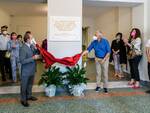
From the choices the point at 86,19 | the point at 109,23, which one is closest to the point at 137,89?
the point at 109,23

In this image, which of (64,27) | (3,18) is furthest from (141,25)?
(3,18)

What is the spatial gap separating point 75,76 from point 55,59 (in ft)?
1.96

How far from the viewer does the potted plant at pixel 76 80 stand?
4.98 m

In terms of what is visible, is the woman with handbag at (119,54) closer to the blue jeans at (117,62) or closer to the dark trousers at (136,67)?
the blue jeans at (117,62)

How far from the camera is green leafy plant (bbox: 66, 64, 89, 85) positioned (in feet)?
16.3

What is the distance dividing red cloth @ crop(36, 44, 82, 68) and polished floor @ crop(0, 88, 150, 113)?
728 mm

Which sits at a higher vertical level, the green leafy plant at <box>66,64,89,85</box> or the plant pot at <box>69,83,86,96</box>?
the green leafy plant at <box>66,64,89,85</box>

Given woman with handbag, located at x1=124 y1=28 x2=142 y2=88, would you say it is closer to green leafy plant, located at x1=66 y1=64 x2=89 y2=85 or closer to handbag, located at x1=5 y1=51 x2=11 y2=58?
green leafy plant, located at x1=66 y1=64 x2=89 y2=85

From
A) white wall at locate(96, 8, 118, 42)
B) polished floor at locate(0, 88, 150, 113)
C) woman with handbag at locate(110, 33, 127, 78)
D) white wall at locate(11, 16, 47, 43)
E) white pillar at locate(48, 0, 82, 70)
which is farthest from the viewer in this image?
white wall at locate(11, 16, 47, 43)

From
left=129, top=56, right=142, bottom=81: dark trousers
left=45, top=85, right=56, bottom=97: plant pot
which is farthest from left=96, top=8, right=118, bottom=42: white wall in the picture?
left=45, top=85, right=56, bottom=97: plant pot

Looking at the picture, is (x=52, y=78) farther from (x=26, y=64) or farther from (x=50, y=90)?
(x=26, y=64)

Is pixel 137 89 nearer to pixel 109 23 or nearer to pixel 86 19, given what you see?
pixel 109 23

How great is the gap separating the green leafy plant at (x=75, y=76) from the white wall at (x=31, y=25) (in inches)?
325

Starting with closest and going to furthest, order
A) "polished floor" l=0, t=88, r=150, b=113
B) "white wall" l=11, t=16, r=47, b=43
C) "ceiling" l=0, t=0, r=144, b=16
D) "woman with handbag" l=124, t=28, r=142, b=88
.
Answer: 1. "polished floor" l=0, t=88, r=150, b=113
2. "woman with handbag" l=124, t=28, r=142, b=88
3. "ceiling" l=0, t=0, r=144, b=16
4. "white wall" l=11, t=16, r=47, b=43
